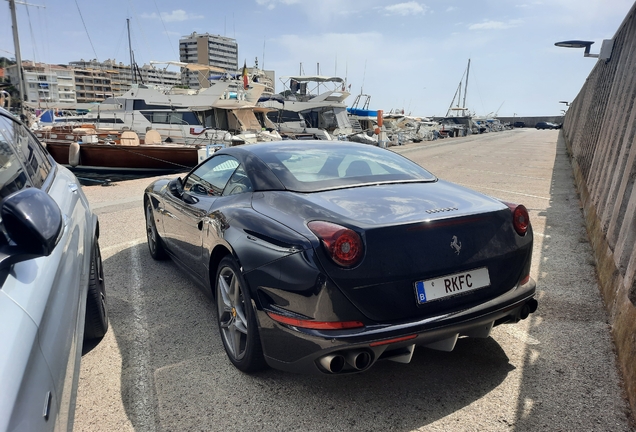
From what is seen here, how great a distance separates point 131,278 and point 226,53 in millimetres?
80518

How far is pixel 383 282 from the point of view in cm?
229

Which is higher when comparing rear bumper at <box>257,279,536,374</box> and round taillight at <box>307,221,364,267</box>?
round taillight at <box>307,221,364,267</box>

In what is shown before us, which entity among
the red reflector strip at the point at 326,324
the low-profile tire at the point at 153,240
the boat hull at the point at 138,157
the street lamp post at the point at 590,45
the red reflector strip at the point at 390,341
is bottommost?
the boat hull at the point at 138,157

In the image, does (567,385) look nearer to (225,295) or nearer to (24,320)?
(225,295)

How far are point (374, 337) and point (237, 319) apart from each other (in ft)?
3.34

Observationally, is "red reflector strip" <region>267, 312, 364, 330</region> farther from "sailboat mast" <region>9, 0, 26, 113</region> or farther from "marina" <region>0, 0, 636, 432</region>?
"sailboat mast" <region>9, 0, 26, 113</region>

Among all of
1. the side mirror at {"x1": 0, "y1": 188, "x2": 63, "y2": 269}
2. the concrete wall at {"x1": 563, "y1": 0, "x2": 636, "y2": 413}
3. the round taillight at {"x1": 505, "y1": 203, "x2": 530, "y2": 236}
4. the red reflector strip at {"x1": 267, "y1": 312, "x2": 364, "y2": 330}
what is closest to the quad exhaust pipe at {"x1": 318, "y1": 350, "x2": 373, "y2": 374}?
the red reflector strip at {"x1": 267, "y1": 312, "x2": 364, "y2": 330}

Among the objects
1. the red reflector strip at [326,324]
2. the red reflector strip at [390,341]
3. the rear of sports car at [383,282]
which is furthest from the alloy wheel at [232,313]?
the red reflector strip at [390,341]

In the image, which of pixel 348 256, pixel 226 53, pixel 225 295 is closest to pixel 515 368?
pixel 348 256

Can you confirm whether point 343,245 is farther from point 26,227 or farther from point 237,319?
point 26,227

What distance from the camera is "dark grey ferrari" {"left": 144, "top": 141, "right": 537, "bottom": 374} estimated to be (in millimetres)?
2271

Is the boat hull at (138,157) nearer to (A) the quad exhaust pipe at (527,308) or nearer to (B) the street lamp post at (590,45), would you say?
(B) the street lamp post at (590,45)

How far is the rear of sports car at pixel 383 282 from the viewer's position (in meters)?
2.26

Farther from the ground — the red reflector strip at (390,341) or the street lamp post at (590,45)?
the street lamp post at (590,45)
